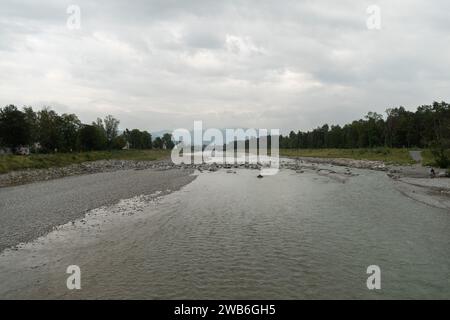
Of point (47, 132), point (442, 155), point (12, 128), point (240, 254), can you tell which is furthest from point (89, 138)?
point (240, 254)

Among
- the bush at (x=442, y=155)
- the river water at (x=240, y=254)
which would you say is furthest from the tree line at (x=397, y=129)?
the river water at (x=240, y=254)

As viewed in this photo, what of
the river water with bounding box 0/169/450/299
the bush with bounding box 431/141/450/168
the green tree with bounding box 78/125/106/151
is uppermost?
the green tree with bounding box 78/125/106/151

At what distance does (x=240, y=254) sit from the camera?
17.7 m

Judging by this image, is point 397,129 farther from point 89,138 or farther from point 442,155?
point 89,138

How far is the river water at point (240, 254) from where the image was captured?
43.9 ft

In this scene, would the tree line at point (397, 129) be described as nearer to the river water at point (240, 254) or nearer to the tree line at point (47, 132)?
the river water at point (240, 254)

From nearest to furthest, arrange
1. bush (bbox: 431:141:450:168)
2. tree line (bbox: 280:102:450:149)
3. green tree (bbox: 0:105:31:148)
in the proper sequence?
bush (bbox: 431:141:450:168) < green tree (bbox: 0:105:31:148) < tree line (bbox: 280:102:450:149)

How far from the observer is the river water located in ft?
43.9

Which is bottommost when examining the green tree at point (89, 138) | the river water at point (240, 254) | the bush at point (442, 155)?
the river water at point (240, 254)

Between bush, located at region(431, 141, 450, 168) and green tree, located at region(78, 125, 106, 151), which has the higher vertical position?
green tree, located at region(78, 125, 106, 151)

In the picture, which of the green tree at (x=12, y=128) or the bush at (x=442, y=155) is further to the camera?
the green tree at (x=12, y=128)

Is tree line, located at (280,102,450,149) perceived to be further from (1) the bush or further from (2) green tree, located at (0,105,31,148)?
(2) green tree, located at (0,105,31,148)

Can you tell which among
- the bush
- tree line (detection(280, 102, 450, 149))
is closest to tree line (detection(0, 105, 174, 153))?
the bush
